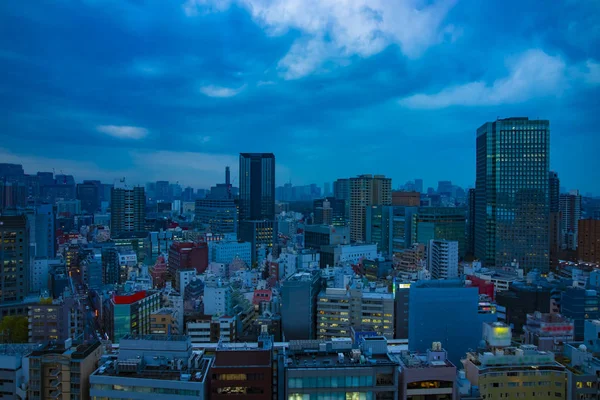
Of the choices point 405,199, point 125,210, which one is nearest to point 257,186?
point 125,210

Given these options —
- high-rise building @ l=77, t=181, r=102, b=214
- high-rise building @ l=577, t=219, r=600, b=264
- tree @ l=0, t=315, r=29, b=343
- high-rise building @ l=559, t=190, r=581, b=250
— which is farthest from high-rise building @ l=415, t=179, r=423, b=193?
tree @ l=0, t=315, r=29, b=343

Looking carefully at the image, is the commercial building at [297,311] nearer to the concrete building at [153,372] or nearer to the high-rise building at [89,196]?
the concrete building at [153,372]

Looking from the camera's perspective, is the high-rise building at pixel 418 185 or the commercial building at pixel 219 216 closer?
the commercial building at pixel 219 216

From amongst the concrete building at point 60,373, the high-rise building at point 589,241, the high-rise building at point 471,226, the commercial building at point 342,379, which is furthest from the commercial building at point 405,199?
the concrete building at point 60,373

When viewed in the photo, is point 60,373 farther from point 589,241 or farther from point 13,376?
point 589,241

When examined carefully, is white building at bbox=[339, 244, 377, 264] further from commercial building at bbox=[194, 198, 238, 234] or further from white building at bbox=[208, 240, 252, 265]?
commercial building at bbox=[194, 198, 238, 234]

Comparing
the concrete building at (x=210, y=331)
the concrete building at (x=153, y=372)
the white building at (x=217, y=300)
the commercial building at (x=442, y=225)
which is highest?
the commercial building at (x=442, y=225)

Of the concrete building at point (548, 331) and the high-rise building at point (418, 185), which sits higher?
the high-rise building at point (418, 185)

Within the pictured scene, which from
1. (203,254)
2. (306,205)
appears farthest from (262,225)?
(306,205)
